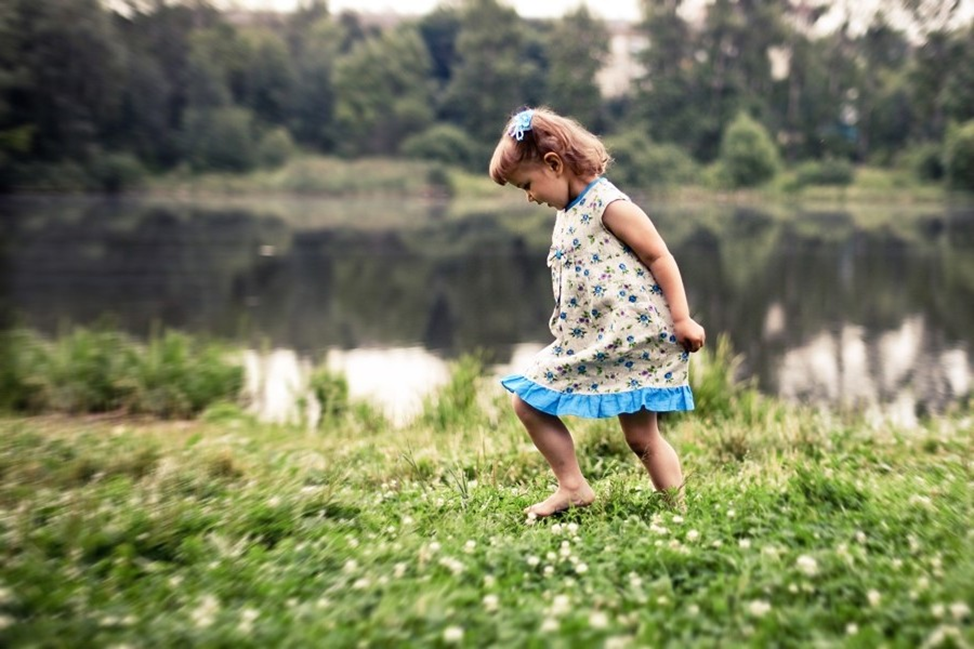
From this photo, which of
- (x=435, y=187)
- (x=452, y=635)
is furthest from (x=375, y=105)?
(x=452, y=635)

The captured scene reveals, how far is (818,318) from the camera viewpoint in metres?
13.3

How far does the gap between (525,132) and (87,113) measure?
1818 inches

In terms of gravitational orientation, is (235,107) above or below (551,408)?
above

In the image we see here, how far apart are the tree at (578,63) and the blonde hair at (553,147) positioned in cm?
5051

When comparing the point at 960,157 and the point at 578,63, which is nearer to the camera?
the point at 960,157

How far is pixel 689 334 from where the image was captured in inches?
117

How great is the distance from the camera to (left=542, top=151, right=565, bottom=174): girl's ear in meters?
3.05

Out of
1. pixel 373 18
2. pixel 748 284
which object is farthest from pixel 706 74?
pixel 748 284

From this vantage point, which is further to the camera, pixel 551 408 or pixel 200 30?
pixel 200 30

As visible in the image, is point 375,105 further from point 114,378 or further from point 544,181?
point 544,181

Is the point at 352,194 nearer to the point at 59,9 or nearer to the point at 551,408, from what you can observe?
the point at 59,9

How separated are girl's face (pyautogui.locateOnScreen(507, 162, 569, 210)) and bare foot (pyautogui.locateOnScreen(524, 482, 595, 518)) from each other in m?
1.07

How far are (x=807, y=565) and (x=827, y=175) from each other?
5270 cm

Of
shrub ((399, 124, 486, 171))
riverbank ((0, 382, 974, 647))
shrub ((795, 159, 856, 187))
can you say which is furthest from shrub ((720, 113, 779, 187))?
riverbank ((0, 382, 974, 647))
